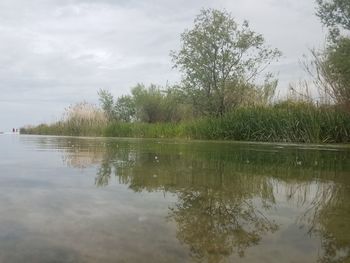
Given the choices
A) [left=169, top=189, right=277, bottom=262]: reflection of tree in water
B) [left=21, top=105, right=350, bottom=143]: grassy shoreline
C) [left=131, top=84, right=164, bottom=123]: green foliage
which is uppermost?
[left=131, top=84, right=164, bottom=123]: green foliage

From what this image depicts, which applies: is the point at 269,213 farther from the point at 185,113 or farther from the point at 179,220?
the point at 185,113

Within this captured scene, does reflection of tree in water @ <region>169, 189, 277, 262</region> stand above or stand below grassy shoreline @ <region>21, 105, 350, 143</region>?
below

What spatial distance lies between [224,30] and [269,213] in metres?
18.2

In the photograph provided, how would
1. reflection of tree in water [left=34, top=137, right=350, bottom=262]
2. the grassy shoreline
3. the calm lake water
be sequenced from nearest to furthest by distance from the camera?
the calm lake water < reflection of tree in water [left=34, top=137, right=350, bottom=262] < the grassy shoreline

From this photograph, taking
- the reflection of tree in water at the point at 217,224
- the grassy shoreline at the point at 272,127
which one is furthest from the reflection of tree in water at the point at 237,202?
the grassy shoreline at the point at 272,127

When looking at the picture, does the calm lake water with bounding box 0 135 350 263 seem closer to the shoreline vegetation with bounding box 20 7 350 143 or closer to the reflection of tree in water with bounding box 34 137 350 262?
the reflection of tree in water with bounding box 34 137 350 262

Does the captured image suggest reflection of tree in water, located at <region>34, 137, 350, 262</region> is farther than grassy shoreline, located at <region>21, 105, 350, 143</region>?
No

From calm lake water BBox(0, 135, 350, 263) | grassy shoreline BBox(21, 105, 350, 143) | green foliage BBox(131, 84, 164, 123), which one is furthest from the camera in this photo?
green foliage BBox(131, 84, 164, 123)

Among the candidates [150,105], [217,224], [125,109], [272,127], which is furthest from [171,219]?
[125,109]

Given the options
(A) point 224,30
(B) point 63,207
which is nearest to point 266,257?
(B) point 63,207

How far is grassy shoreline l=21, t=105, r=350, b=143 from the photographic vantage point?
1138 cm

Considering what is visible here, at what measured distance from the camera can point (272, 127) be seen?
13.0 metres

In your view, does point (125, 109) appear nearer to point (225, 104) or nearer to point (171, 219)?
point (225, 104)

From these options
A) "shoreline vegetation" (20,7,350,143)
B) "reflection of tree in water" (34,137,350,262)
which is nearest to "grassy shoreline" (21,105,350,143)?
"shoreline vegetation" (20,7,350,143)
